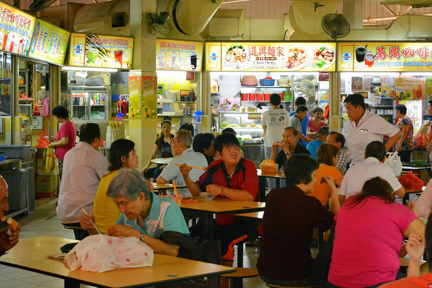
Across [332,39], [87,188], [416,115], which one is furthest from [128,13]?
[87,188]

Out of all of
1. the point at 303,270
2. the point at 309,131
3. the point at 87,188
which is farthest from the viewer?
the point at 309,131

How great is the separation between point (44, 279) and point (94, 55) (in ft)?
21.8

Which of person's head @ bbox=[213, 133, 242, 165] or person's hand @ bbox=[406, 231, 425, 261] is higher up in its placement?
person's head @ bbox=[213, 133, 242, 165]

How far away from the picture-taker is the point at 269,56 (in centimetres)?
1345

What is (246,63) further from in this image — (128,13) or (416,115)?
(416,115)

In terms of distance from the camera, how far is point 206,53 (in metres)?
13.5

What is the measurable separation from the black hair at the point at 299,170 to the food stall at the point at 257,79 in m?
9.20

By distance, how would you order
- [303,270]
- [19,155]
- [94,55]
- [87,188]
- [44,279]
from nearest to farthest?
[303,270] → [87,188] → [44,279] → [19,155] → [94,55]

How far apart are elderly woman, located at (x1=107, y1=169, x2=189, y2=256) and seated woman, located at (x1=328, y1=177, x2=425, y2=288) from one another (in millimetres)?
969

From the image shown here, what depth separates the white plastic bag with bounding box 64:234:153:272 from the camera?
121 inches

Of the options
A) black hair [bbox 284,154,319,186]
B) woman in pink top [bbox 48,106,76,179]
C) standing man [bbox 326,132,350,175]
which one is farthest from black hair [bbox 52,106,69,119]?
black hair [bbox 284,154,319,186]

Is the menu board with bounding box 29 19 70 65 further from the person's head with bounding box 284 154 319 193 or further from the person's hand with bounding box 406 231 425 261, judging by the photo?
the person's hand with bounding box 406 231 425 261

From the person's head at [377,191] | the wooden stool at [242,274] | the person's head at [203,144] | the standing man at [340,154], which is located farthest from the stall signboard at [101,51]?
the person's head at [377,191]

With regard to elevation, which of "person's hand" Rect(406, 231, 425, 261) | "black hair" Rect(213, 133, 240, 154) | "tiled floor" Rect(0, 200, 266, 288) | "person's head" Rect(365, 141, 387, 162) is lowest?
"tiled floor" Rect(0, 200, 266, 288)
